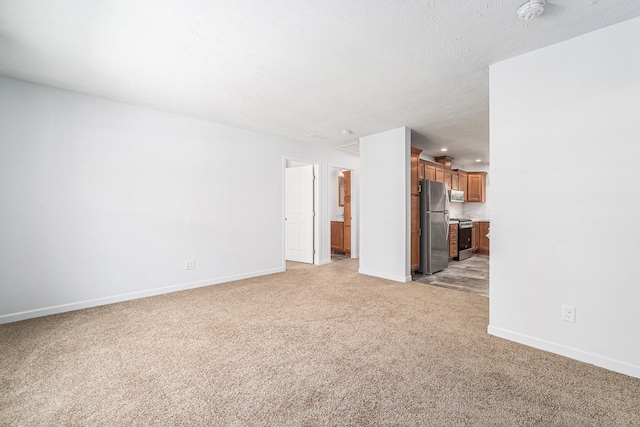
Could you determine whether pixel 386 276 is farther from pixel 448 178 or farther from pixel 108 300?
pixel 108 300

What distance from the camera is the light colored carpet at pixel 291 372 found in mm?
1526

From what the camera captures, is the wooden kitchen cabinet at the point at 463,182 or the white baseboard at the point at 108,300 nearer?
the white baseboard at the point at 108,300

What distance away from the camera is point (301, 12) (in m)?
1.87

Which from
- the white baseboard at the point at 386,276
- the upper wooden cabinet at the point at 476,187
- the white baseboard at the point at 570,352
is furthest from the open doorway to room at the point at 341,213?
the white baseboard at the point at 570,352

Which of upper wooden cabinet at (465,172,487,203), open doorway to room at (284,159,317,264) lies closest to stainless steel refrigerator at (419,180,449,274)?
open doorway to room at (284,159,317,264)

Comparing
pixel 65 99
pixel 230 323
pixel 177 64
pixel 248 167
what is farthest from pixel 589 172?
pixel 65 99

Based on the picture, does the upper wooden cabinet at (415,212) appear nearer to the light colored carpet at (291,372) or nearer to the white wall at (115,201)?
the light colored carpet at (291,372)

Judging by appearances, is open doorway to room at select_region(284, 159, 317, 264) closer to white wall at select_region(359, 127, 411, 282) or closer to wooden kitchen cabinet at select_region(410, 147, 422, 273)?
white wall at select_region(359, 127, 411, 282)

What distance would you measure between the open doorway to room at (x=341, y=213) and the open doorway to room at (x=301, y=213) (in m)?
0.78

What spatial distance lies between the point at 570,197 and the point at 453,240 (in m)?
4.21

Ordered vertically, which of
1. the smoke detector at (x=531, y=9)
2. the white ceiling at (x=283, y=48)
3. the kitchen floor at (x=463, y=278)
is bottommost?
the kitchen floor at (x=463, y=278)

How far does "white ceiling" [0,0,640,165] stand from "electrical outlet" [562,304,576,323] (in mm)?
1822

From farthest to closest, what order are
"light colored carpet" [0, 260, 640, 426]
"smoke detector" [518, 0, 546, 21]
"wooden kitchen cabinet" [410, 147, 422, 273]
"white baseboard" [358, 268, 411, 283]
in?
1. "wooden kitchen cabinet" [410, 147, 422, 273]
2. "white baseboard" [358, 268, 411, 283]
3. "smoke detector" [518, 0, 546, 21]
4. "light colored carpet" [0, 260, 640, 426]

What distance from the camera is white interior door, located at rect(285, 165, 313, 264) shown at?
580 centimetres
